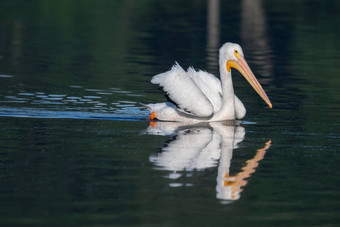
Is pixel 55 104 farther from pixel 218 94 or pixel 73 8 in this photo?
pixel 73 8

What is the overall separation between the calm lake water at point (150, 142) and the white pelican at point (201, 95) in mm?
219

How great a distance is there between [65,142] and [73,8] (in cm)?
2540

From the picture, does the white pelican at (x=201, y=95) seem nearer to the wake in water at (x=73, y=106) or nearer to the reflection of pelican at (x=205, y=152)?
the reflection of pelican at (x=205, y=152)

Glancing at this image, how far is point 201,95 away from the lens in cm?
1221

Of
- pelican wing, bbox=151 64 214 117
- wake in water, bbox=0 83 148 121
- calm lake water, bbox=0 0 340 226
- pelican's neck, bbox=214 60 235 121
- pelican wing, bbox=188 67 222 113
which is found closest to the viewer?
calm lake water, bbox=0 0 340 226

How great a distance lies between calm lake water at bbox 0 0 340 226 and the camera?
7605mm

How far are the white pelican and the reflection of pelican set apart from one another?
7.0 inches

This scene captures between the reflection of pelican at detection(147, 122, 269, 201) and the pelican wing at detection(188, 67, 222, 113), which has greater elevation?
the pelican wing at detection(188, 67, 222, 113)

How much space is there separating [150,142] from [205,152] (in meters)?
0.85

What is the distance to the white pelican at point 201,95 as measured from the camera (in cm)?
1216

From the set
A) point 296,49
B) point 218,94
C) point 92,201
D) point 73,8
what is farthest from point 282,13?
point 92,201

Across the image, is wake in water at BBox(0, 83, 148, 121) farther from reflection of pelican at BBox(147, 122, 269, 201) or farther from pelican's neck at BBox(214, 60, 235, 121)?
pelican's neck at BBox(214, 60, 235, 121)

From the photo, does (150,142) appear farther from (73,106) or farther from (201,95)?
(73,106)

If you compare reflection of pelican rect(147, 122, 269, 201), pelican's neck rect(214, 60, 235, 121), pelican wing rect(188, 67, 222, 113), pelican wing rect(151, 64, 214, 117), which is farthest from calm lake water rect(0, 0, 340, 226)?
pelican wing rect(188, 67, 222, 113)
